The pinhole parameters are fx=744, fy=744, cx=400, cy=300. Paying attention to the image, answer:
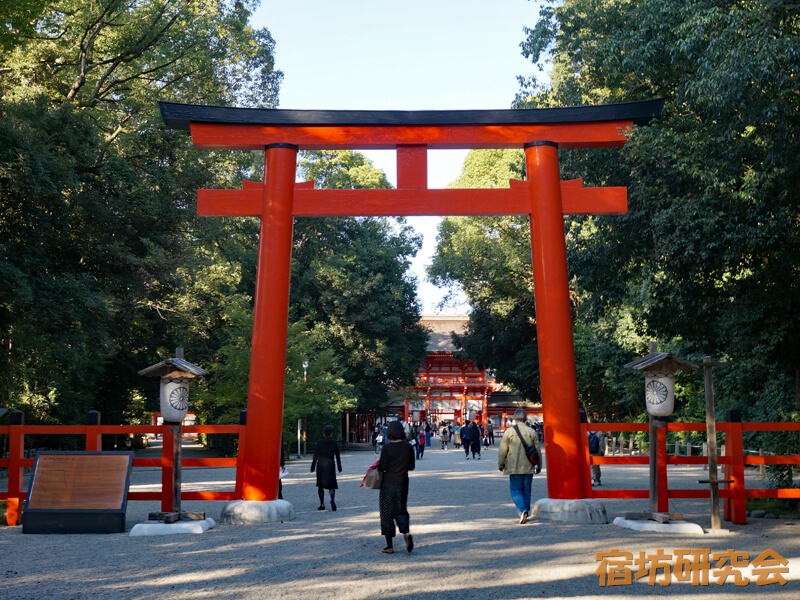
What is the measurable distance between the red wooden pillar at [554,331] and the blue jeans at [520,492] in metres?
0.33

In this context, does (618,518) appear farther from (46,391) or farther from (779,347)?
(46,391)

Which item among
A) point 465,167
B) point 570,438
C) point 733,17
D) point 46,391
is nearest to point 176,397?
point 570,438

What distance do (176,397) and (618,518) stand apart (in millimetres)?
5938

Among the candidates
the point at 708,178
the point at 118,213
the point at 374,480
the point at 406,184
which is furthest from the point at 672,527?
the point at 118,213

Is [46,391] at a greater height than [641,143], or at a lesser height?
lesser

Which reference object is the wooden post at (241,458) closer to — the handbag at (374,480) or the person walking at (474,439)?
the handbag at (374,480)

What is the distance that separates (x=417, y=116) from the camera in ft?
35.5

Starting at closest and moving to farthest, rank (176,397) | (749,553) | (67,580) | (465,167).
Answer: (67,580) → (749,553) → (176,397) → (465,167)

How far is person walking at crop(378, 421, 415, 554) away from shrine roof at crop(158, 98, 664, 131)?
16.3ft

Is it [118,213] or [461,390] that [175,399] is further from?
[461,390]

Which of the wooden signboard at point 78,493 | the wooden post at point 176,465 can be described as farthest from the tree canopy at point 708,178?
the wooden signboard at point 78,493

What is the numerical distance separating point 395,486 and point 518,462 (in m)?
3.01

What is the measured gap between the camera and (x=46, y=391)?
23766 millimetres

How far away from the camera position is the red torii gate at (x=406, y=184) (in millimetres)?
10445
